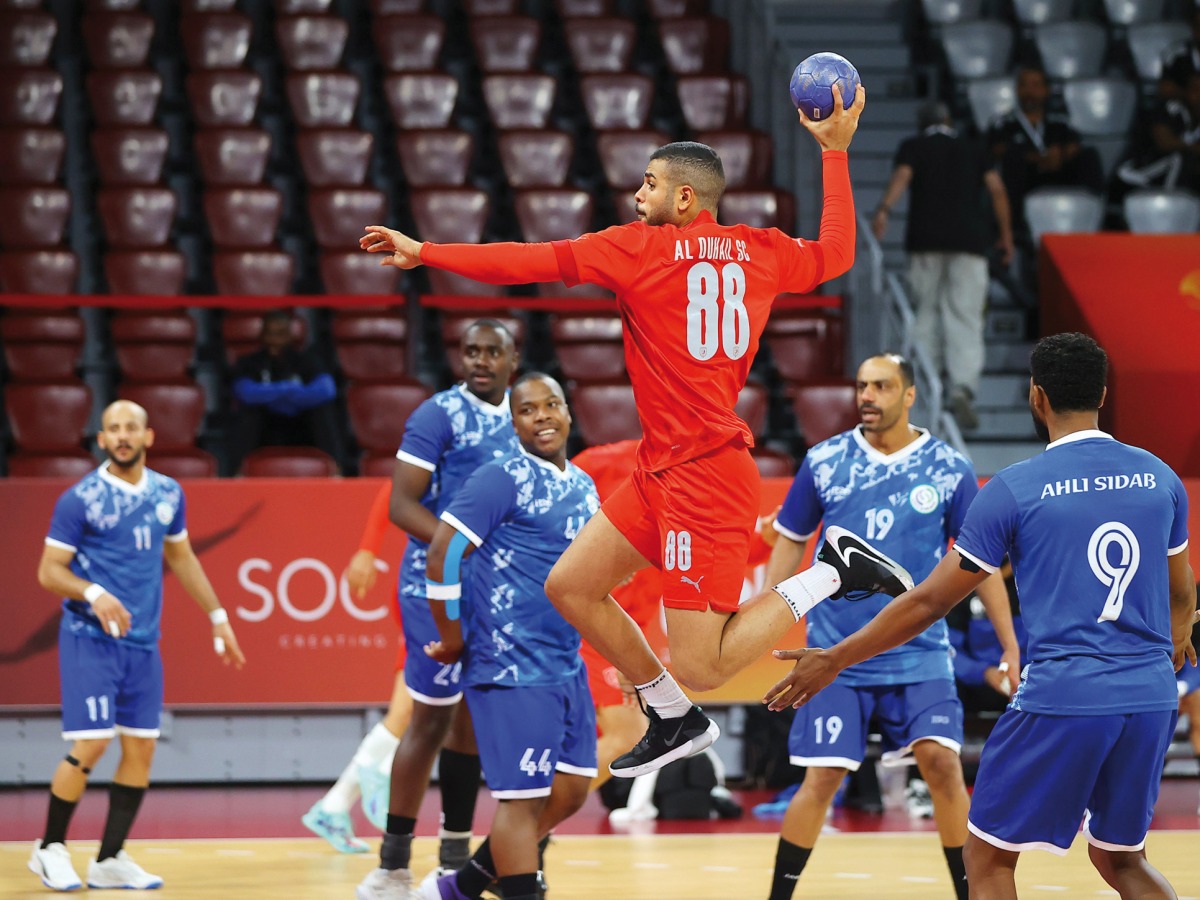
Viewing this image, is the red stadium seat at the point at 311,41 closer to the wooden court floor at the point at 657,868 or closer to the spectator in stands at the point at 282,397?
→ the spectator in stands at the point at 282,397

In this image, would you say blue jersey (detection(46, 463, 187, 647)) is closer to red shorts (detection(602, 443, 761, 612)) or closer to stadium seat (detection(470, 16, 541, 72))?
red shorts (detection(602, 443, 761, 612))

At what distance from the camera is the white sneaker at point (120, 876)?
25.0 feet

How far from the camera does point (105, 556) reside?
314 inches

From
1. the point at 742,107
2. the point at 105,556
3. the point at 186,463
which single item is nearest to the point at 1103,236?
the point at 742,107

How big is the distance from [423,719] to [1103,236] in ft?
22.9

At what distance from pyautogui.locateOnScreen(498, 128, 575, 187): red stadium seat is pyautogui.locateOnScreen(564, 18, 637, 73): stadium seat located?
1.17 meters

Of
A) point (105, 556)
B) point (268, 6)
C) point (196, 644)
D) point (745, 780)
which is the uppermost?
point (268, 6)

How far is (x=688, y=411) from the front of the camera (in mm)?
5230

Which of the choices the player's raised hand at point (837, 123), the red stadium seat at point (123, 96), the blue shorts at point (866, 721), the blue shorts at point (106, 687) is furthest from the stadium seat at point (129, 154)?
the player's raised hand at point (837, 123)

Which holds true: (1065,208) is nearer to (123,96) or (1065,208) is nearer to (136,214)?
(136,214)

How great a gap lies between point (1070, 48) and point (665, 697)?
10967mm

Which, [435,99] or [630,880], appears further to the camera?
[435,99]

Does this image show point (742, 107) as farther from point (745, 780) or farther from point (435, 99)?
point (745, 780)

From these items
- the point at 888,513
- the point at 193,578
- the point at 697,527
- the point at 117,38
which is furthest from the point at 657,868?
the point at 117,38
